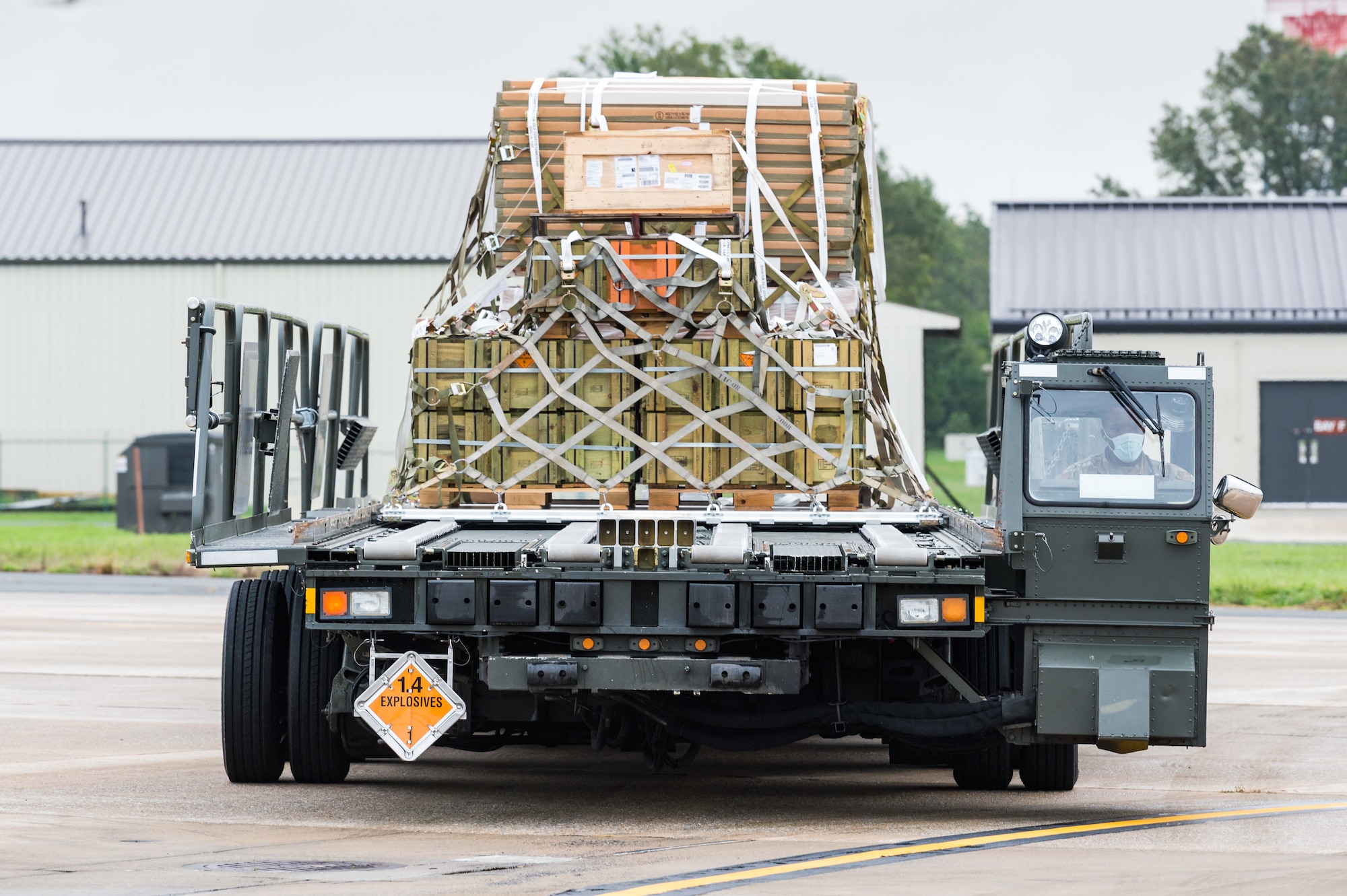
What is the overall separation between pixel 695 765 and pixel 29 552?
62.0 feet

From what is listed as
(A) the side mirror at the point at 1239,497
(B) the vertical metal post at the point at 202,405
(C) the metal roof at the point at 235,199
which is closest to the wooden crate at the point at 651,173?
(B) the vertical metal post at the point at 202,405

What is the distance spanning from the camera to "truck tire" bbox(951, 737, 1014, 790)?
9695mm

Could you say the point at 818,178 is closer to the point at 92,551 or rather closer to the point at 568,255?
the point at 568,255

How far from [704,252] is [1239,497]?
11.5 ft

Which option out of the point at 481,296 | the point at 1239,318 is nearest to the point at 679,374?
the point at 481,296

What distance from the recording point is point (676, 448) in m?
9.89

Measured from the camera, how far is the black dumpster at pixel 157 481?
1281 inches

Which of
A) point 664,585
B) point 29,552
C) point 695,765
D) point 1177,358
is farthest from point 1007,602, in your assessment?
point 1177,358

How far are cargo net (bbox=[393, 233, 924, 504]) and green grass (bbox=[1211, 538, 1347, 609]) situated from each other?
14.0m

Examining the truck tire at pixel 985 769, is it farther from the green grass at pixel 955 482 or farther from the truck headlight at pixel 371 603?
the green grass at pixel 955 482

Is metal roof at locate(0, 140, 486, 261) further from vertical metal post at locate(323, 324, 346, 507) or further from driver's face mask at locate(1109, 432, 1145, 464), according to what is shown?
driver's face mask at locate(1109, 432, 1145, 464)

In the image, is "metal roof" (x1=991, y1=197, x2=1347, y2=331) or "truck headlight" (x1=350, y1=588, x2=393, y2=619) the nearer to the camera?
"truck headlight" (x1=350, y1=588, x2=393, y2=619)

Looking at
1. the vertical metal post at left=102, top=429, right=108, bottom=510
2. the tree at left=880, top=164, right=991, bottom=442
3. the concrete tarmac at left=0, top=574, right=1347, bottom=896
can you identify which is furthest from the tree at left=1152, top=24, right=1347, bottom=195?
the concrete tarmac at left=0, top=574, right=1347, bottom=896

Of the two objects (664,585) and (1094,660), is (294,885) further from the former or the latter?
(1094,660)
